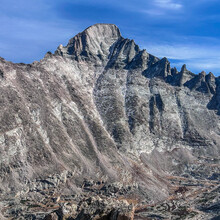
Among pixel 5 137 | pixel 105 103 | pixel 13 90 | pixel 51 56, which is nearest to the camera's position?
pixel 5 137

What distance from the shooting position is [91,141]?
139 meters

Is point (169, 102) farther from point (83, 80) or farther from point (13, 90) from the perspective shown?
point (13, 90)

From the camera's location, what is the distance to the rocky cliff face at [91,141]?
111250 millimetres

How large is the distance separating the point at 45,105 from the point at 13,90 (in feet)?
58.1

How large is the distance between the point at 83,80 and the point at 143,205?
362 feet

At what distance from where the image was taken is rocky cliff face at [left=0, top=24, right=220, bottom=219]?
111 metres

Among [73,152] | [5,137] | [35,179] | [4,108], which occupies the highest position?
[4,108]

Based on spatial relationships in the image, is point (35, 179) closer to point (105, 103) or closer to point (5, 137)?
point (5, 137)

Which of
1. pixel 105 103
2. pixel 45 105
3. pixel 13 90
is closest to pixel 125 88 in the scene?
pixel 105 103

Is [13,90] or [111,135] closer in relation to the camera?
[13,90]

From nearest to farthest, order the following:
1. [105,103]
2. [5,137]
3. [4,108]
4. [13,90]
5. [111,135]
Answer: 1. [5,137]
2. [4,108]
3. [13,90]
4. [111,135]
5. [105,103]

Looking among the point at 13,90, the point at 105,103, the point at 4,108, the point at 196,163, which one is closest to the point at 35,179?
the point at 4,108

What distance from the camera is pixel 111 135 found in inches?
6152

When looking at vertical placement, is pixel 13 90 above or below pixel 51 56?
below
